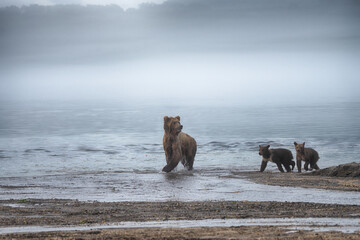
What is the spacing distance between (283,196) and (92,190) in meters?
5.18

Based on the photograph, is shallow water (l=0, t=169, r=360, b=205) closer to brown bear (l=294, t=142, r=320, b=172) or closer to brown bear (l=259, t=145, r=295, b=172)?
brown bear (l=259, t=145, r=295, b=172)

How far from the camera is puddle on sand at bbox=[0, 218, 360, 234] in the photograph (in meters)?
9.23

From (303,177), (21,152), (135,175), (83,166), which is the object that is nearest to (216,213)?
(303,177)

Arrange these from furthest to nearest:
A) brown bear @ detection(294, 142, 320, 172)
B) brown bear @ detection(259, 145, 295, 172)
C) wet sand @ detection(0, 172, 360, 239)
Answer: brown bear @ detection(294, 142, 320, 172) → brown bear @ detection(259, 145, 295, 172) → wet sand @ detection(0, 172, 360, 239)

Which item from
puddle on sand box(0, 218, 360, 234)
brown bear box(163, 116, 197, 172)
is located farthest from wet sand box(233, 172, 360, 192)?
puddle on sand box(0, 218, 360, 234)

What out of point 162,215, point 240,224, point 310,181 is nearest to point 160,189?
point 310,181

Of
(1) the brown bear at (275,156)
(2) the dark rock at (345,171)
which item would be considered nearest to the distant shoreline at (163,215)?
(2) the dark rock at (345,171)

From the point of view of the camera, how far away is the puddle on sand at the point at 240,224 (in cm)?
923

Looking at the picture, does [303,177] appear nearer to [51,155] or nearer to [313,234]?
[313,234]

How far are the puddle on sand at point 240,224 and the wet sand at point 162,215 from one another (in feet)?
1.10

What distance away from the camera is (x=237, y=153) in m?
31.2

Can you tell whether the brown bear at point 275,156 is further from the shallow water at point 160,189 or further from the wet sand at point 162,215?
the wet sand at point 162,215

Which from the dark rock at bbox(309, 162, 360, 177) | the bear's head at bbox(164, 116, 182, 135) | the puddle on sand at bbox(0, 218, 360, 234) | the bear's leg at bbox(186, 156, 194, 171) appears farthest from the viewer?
the bear's leg at bbox(186, 156, 194, 171)

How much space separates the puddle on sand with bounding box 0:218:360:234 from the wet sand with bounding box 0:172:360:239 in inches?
13.2
